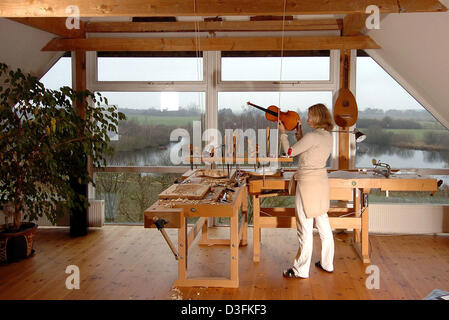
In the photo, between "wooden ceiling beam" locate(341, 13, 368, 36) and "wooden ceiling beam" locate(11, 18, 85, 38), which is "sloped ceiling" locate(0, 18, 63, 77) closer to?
"wooden ceiling beam" locate(11, 18, 85, 38)

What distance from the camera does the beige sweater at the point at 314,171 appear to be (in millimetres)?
4047

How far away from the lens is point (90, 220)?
6.05 meters

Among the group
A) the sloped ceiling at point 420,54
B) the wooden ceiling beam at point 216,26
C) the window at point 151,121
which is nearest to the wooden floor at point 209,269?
the window at point 151,121

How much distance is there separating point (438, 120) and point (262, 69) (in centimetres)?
215

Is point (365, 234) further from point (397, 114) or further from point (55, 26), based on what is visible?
point (55, 26)

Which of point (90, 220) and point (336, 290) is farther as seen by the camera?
point (90, 220)

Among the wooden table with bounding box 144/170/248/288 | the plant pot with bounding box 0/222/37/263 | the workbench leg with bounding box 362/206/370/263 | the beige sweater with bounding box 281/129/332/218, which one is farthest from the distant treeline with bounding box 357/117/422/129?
the plant pot with bounding box 0/222/37/263

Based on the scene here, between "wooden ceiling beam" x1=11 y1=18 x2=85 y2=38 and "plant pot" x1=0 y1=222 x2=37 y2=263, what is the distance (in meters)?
2.11

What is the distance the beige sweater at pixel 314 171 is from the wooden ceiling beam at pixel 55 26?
10.0 feet

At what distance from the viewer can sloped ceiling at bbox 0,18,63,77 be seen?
16.2 feet

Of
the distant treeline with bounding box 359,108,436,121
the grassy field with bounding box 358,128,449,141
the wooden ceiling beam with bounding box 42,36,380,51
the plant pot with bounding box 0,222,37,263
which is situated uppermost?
the wooden ceiling beam with bounding box 42,36,380,51

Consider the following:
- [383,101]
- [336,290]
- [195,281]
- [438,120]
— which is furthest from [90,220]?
[438,120]

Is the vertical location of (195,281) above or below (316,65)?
below
